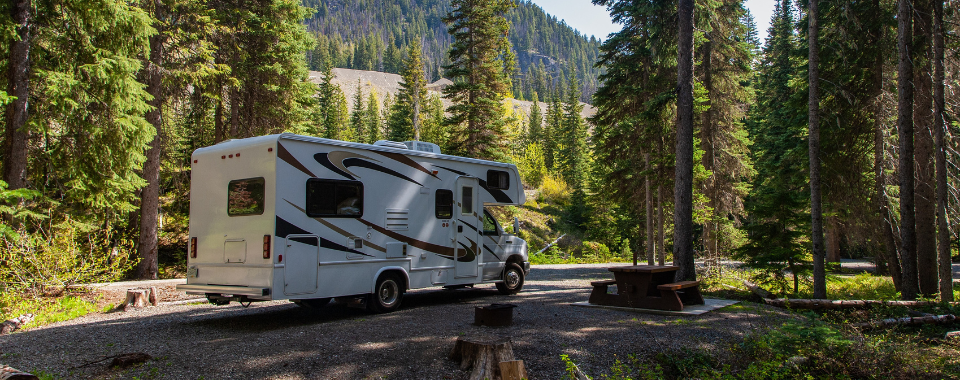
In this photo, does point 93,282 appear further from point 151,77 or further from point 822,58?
point 822,58

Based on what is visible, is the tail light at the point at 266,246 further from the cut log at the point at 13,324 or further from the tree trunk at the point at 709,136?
the tree trunk at the point at 709,136

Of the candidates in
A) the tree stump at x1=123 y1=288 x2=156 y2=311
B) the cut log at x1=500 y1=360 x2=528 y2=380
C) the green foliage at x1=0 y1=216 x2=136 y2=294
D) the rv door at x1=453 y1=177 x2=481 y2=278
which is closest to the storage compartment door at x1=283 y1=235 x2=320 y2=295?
the rv door at x1=453 y1=177 x2=481 y2=278

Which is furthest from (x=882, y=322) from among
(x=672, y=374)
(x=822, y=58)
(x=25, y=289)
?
(x=25, y=289)

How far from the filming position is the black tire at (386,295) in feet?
28.1

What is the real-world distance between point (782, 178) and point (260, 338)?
18.0 metres

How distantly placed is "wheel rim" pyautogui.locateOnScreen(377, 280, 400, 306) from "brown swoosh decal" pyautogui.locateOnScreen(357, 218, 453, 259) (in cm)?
73

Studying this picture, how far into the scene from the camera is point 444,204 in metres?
9.75

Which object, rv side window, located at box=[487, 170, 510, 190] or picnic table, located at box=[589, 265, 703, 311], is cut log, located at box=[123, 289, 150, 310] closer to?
rv side window, located at box=[487, 170, 510, 190]

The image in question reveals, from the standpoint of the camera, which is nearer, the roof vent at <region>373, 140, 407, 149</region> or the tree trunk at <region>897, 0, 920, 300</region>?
the roof vent at <region>373, 140, 407, 149</region>

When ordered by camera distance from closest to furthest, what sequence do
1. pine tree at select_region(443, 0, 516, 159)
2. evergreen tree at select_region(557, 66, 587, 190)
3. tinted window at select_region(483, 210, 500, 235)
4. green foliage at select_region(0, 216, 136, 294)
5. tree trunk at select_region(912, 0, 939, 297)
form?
1. green foliage at select_region(0, 216, 136, 294)
2. tinted window at select_region(483, 210, 500, 235)
3. tree trunk at select_region(912, 0, 939, 297)
4. pine tree at select_region(443, 0, 516, 159)
5. evergreen tree at select_region(557, 66, 587, 190)

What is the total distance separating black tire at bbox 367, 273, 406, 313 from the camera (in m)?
8.56

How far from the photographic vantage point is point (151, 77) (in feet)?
48.7

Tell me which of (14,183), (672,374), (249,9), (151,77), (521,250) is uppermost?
(249,9)

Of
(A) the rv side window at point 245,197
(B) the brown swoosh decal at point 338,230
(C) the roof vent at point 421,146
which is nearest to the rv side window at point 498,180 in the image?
(C) the roof vent at point 421,146
